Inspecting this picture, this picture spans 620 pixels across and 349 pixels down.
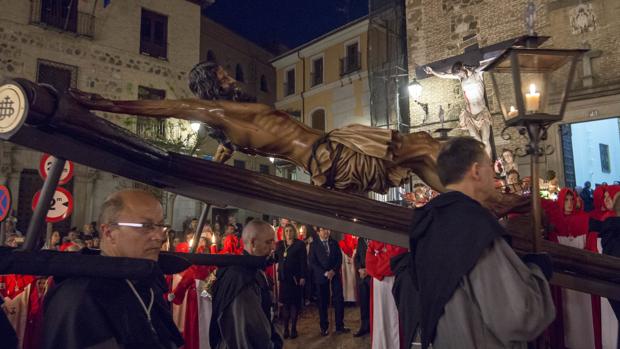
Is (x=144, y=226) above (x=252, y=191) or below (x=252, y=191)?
below

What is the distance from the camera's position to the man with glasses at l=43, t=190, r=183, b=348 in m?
1.58

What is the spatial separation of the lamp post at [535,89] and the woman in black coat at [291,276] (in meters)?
6.40

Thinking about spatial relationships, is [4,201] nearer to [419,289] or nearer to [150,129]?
[419,289]

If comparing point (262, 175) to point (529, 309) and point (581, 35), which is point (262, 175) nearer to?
point (529, 309)

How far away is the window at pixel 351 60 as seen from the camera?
80.5ft

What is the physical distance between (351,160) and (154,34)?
2035cm

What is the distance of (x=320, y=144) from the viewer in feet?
12.6

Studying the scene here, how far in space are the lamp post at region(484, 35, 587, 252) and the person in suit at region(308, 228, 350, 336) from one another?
589cm

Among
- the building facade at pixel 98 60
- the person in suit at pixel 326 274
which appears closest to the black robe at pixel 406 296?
the person in suit at pixel 326 274

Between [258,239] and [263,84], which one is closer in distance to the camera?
[258,239]

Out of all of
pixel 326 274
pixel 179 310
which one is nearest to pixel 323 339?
pixel 326 274

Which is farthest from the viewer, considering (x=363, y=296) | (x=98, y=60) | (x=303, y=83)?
(x=303, y=83)

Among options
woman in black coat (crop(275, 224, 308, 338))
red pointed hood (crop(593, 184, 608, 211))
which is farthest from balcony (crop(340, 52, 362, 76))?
red pointed hood (crop(593, 184, 608, 211))

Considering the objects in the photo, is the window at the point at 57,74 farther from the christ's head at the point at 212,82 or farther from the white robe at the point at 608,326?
the white robe at the point at 608,326
